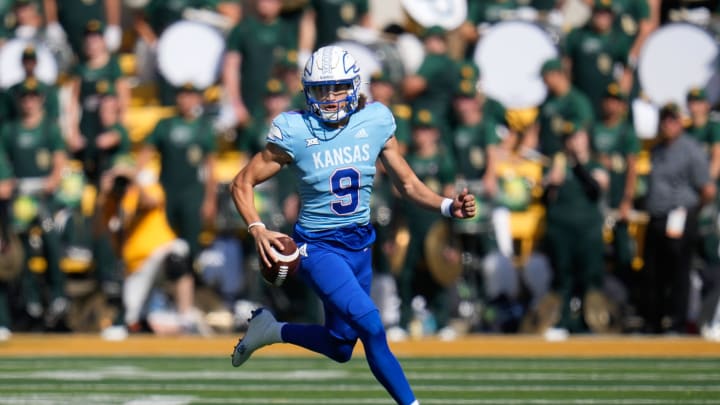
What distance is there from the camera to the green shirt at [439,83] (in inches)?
534

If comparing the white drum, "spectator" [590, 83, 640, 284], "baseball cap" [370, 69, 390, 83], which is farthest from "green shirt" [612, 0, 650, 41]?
"baseball cap" [370, 69, 390, 83]

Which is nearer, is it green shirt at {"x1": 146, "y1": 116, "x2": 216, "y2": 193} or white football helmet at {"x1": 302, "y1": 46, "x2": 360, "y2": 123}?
white football helmet at {"x1": 302, "y1": 46, "x2": 360, "y2": 123}

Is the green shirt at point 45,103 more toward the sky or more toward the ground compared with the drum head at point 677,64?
more toward the ground

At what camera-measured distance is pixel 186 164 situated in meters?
13.3

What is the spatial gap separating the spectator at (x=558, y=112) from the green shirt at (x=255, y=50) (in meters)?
2.06

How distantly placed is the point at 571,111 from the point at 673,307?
166 centimetres

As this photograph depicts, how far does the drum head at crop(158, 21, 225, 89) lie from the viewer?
14.1 m

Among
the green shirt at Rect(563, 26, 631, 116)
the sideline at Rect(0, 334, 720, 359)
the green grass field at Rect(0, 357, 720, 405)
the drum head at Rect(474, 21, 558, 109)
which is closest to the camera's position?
the green grass field at Rect(0, 357, 720, 405)

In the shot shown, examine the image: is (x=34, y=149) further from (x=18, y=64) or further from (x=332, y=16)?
(x=332, y=16)

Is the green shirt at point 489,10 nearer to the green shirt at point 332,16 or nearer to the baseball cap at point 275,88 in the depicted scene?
the green shirt at point 332,16

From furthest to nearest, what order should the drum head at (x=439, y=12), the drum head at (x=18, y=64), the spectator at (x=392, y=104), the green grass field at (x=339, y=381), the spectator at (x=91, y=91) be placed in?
the drum head at (x=439, y=12)
the drum head at (x=18, y=64)
the spectator at (x=91, y=91)
the spectator at (x=392, y=104)
the green grass field at (x=339, y=381)

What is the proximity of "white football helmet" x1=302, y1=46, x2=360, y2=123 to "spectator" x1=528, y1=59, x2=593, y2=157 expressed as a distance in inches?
230

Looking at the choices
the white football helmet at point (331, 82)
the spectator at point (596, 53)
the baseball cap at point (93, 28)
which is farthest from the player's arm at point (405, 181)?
the baseball cap at point (93, 28)

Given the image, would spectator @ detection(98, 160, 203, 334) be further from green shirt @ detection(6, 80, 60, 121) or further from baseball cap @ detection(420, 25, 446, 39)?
baseball cap @ detection(420, 25, 446, 39)
